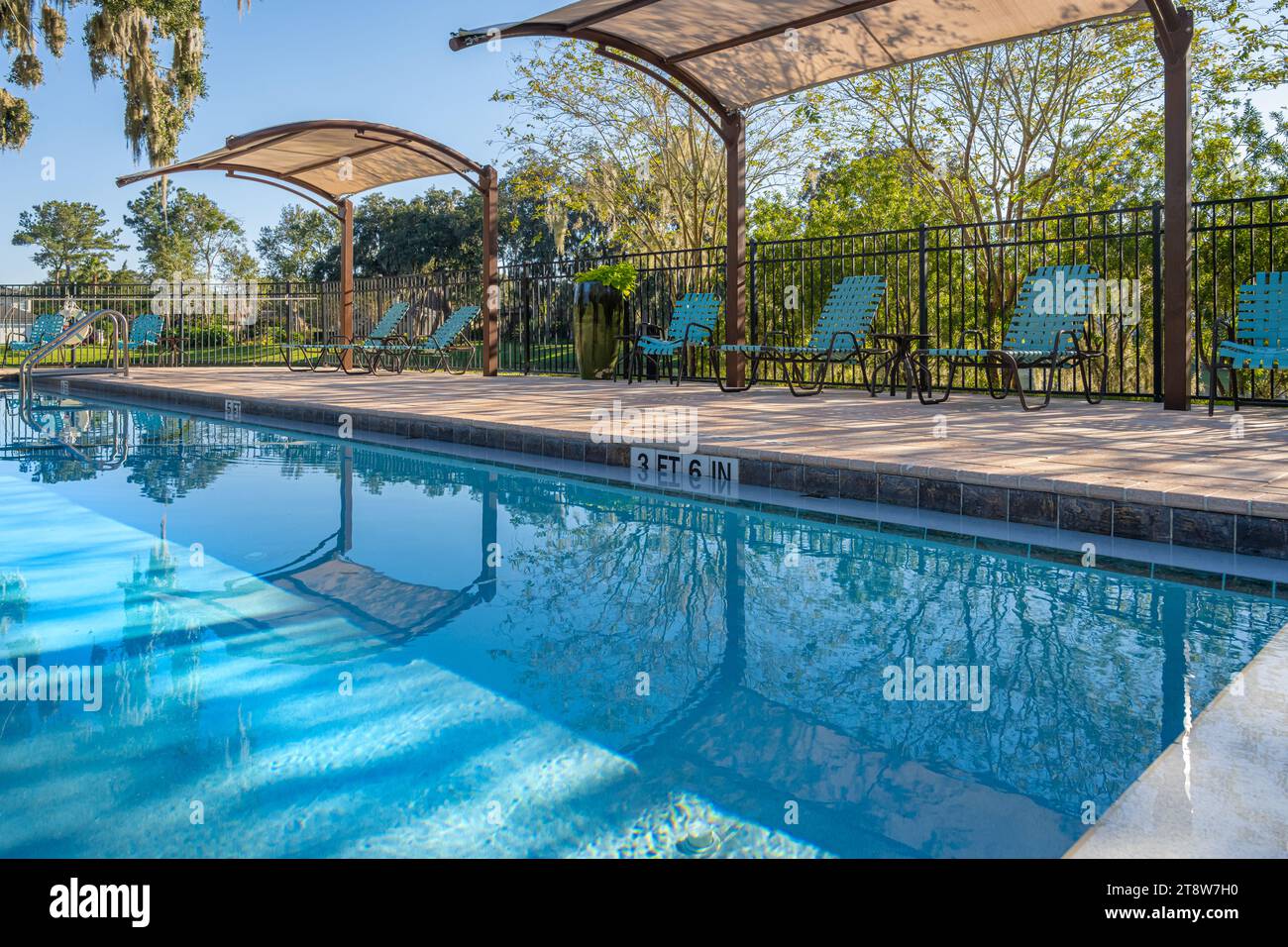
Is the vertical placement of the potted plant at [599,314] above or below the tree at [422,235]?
below

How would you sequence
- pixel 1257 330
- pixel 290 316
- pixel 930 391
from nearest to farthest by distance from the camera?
pixel 1257 330 → pixel 930 391 → pixel 290 316

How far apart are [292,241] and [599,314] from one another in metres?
45.1

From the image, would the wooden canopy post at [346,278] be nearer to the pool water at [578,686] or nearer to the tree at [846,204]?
the tree at [846,204]

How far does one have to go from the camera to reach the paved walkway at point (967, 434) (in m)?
3.91

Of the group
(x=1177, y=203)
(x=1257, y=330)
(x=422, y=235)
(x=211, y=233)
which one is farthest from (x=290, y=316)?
(x=211, y=233)

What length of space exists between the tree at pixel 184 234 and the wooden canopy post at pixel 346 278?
35.7 meters

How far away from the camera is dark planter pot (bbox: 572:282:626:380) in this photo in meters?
12.3

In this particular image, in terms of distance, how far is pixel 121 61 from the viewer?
1736cm

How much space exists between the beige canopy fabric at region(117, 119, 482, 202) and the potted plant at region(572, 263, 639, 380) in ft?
7.35

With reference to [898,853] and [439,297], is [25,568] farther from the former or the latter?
[439,297]

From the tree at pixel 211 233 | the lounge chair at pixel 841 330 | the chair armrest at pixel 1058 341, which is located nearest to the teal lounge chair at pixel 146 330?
the lounge chair at pixel 841 330

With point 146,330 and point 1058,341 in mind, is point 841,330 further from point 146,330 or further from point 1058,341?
point 146,330

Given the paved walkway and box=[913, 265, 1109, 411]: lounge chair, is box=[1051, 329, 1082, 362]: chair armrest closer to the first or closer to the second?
box=[913, 265, 1109, 411]: lounge chair
